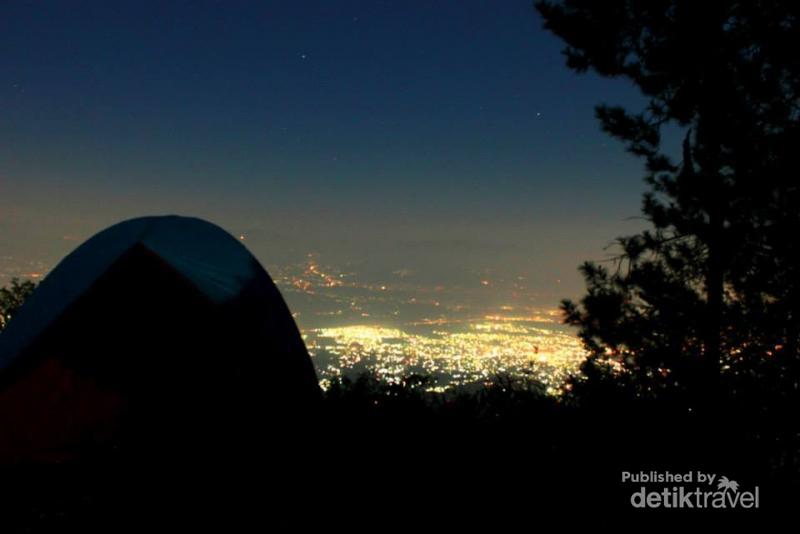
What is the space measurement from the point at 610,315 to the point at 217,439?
24.2 ft

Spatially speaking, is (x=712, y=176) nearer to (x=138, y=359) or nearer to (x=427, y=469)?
(x=427, y=469)

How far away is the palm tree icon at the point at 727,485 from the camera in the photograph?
14.0 feet

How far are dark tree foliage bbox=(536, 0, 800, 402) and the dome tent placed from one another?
545 centimetres

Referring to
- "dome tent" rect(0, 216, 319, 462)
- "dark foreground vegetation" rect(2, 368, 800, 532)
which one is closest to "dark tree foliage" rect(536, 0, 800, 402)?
"dark foreground vegetation" rect(2, 368, 800, 532)

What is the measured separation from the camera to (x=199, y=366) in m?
5.72

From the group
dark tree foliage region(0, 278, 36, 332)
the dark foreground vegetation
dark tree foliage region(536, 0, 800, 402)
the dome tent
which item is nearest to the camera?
the dark foreground vegetation

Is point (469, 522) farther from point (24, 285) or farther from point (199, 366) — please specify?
point (24, 285)

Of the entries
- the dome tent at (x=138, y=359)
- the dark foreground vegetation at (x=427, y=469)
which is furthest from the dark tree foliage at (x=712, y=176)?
the dome tent at (x=138, y=359)

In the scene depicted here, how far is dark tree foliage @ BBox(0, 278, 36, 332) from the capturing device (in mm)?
12023

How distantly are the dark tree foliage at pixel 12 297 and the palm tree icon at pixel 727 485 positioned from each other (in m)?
14.2

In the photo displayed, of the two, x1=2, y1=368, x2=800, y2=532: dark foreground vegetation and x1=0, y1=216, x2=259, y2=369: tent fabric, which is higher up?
x1=0, y1=216, x2=259, y2=369: tent fabric

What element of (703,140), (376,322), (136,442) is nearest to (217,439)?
(136,442)

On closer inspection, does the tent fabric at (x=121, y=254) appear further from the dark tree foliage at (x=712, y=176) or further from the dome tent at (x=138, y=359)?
the dark tree foliage at (x=712, y=176)

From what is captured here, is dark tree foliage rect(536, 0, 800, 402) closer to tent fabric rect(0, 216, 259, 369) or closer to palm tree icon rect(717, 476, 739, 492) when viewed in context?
palm tree icon rect(717, 476, 739, 492)
